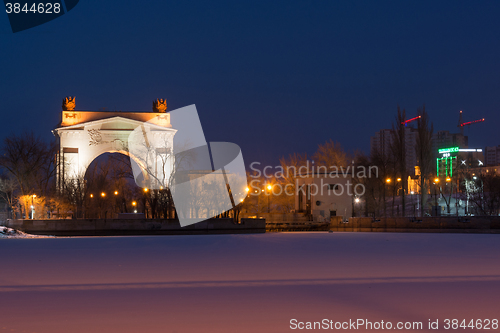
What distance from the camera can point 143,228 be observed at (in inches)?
1107

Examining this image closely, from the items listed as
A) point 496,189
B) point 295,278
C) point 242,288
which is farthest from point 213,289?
point 496,189

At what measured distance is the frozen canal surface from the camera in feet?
20.8

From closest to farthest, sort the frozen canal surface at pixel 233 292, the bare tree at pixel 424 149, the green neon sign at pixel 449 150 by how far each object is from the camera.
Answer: the frozen canal surface at pixel 233 292, the bare tree at pixel 424 149, the green neon sign at pixel 449 150

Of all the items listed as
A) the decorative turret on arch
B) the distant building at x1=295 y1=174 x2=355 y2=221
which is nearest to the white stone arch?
the decorative turret on arch

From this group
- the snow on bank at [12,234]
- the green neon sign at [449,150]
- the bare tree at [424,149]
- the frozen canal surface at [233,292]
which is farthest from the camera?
the green neon sign at [449,150]

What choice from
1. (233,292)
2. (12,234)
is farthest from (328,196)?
(233,292)

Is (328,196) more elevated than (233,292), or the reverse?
(328,196)

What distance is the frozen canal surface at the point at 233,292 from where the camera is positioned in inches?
249

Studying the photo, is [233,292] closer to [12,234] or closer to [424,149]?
[12,234]

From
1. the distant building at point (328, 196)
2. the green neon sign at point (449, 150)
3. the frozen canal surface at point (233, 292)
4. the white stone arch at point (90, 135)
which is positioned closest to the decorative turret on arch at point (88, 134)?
the white stone arch at point (90, 135)

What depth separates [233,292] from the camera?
26.7 feet

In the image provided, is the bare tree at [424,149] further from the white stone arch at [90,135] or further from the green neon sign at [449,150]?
the green neon sign at [449,150]

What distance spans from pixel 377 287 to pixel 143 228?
21391 millimetres

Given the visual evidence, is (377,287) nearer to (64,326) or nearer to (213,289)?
(213,289)
